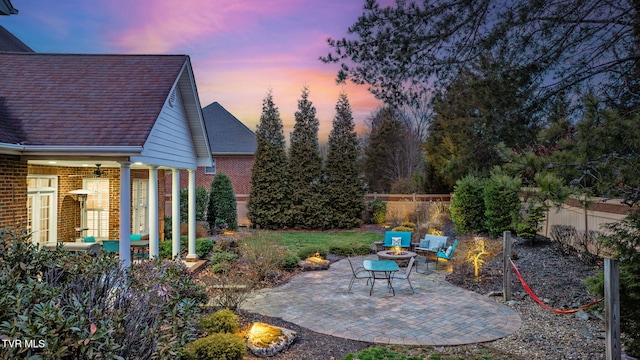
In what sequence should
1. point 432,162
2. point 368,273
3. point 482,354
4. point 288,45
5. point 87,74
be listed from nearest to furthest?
point 482,354 → point 87,74 → point 368,273 → point 288,45 → point 432,162

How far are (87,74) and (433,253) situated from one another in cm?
1069

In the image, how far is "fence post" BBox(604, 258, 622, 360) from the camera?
466 centimetres

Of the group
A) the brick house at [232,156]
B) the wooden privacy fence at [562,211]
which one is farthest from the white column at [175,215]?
the brick house at [232,156]

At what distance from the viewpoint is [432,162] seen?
81.1 feet

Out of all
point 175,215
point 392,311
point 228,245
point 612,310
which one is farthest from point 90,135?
point 612,310

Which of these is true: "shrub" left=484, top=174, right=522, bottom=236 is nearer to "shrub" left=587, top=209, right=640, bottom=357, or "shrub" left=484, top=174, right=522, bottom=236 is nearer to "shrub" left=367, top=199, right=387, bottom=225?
"shrub" left=587, top=209, right=640, bottom=357

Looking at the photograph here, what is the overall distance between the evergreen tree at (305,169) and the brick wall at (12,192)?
565 inches

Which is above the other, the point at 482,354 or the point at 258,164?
the point at 258,164

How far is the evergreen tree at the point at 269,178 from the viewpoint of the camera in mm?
21672

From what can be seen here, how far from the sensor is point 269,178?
71.1 feet

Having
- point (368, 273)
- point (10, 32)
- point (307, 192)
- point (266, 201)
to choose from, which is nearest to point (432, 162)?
point (307, 192)

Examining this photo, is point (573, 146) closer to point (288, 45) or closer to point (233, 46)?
point (288, 45)

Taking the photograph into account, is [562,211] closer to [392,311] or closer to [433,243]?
Result: [433,243]

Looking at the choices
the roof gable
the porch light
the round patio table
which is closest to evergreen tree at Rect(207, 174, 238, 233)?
the porch light
